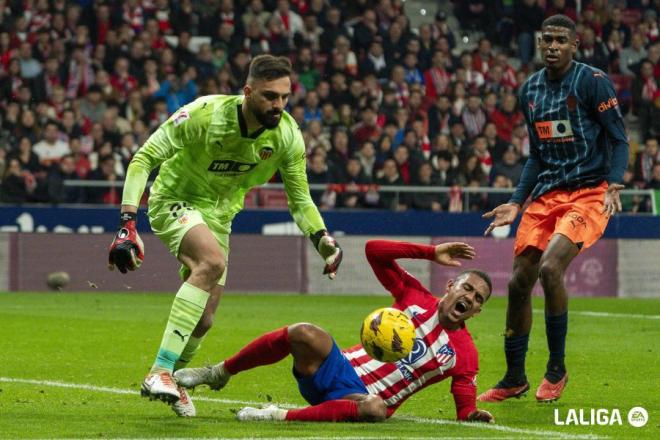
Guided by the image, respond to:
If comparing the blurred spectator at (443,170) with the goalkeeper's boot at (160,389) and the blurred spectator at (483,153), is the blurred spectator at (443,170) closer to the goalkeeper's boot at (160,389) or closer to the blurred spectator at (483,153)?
the blurred spectator at (483,153)

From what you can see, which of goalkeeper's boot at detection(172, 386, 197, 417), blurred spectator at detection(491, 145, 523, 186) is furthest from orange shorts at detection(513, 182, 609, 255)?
blurred spectator at detection(491, 145, 523, 186)

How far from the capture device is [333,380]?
292 inches

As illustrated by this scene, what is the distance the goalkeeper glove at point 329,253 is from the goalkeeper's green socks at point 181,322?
0.72 m

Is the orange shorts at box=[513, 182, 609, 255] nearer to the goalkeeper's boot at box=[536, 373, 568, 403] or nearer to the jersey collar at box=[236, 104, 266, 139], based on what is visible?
the goalkeeper's boot at box=[536, 373, 568, 403]

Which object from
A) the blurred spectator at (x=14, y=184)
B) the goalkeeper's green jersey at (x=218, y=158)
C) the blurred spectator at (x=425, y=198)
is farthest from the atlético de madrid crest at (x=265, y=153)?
the blurred spectator at (x=425, y=198)

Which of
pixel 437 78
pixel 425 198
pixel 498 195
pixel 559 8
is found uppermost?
pixel 559 8

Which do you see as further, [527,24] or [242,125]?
[527,24]

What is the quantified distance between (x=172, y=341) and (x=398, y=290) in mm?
1297

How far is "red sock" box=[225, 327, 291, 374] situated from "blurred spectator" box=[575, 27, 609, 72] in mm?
18992

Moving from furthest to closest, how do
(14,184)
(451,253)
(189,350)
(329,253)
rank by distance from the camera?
(14,184) < (189,350) < (329,253) < (451,253)

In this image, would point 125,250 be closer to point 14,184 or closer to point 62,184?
point 14,184

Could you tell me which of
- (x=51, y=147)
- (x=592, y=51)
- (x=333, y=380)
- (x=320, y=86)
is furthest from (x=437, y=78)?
(x=333, y=380)

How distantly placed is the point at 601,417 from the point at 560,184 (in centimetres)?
183

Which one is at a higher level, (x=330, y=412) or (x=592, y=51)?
(x=592, y=51)
